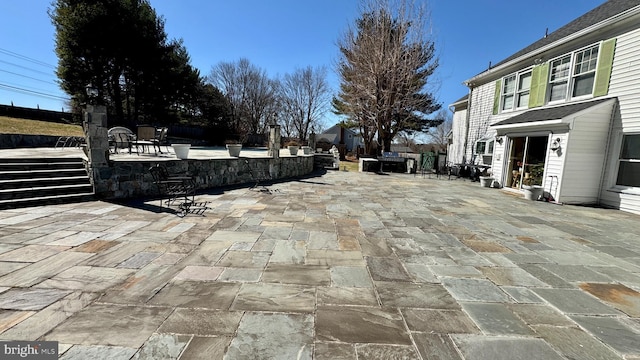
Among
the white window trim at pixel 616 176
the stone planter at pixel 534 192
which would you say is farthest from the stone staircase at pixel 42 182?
the white window trim at pixel 616 176

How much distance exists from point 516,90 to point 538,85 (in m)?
1.12

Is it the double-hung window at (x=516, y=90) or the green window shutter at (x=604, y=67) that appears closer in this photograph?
the green window shutter at (x=604, y=67)

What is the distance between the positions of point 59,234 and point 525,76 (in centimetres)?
1375

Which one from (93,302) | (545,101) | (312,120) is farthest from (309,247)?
(312,120)

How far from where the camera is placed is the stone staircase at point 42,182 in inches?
197

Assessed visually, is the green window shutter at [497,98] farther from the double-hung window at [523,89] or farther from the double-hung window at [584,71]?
the double-hung window at [584,71]

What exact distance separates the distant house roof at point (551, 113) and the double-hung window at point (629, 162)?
122 cm

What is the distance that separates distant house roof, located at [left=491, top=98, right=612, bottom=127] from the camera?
23.6ft

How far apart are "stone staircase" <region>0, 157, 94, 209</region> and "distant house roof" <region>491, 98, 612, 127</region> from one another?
1199cm

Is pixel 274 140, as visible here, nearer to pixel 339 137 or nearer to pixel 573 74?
pixel 573 74

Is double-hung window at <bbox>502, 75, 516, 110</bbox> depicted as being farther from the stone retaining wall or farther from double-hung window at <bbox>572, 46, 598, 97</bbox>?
the stone retaining wall

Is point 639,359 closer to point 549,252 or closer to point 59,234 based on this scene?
point 549,252

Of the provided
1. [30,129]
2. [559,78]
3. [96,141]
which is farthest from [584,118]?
[30,129]

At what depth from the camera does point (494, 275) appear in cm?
302
